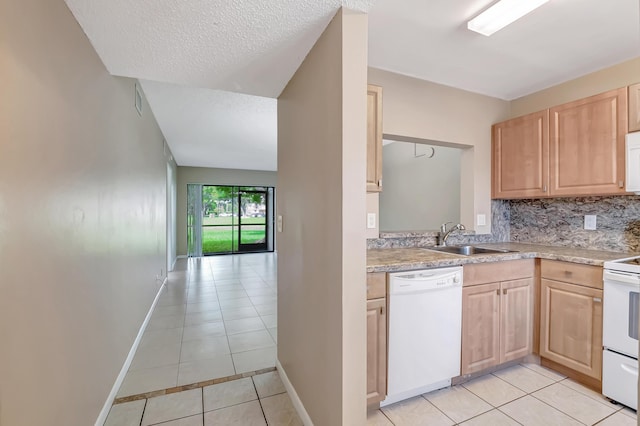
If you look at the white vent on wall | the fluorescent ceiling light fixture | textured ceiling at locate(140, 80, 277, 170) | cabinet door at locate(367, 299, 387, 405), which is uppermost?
textured ceiling at locate(140, 80, 277, 170)

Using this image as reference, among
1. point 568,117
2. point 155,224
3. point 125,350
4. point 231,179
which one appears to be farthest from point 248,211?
point 568,117

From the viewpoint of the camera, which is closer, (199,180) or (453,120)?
(453,120)

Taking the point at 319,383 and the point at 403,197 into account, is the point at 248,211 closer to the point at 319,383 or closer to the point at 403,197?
the point at 403,197

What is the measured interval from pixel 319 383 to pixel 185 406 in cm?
98

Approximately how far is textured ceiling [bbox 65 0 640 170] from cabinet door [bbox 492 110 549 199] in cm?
39

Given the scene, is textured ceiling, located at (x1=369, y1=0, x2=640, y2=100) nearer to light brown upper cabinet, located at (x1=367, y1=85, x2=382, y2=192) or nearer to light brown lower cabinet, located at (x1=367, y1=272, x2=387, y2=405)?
light brown upper cabinet, located at (x1=367, y1=85, x2=382, y2=192)

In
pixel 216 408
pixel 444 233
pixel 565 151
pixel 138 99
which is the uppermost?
pixel 138 99

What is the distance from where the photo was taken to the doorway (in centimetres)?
771

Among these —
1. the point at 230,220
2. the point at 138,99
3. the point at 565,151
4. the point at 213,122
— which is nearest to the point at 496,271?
the point at 565,151

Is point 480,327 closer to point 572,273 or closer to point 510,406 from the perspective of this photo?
point 510,406

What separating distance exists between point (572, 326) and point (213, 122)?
164 inches

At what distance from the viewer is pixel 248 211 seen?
8.39 meters

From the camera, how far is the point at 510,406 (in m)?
1.81

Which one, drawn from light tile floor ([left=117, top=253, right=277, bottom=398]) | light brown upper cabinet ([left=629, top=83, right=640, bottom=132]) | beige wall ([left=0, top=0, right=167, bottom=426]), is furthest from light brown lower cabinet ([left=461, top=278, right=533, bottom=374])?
beige wall ([left=0, top=0, right=167, bottom=426])
